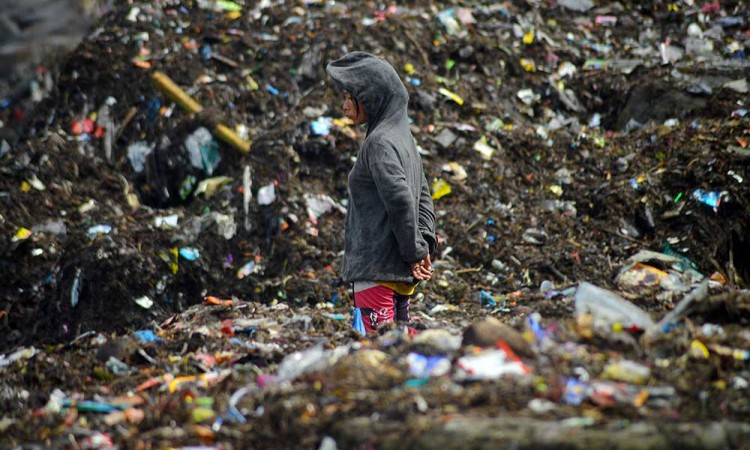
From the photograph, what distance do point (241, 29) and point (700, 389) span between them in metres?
7.01

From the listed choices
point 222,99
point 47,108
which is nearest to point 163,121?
point 222,99

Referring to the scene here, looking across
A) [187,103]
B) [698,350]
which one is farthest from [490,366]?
[187,103]

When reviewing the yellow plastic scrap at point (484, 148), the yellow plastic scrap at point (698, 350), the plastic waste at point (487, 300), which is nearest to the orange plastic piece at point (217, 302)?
the plastic waste at point (487, 300)

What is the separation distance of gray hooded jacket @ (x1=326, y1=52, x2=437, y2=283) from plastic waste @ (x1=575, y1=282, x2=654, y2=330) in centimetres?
82

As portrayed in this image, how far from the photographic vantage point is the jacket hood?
4.02 meters

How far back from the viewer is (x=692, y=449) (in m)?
2.52

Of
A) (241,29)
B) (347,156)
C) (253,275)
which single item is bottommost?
(253,275)

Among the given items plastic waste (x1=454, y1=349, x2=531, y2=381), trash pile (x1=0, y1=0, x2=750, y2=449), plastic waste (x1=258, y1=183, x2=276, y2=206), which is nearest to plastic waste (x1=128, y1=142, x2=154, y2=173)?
trash pile (x1=0, y1=0, x2=750, y2=449)

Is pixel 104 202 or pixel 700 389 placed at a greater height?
pixel 700 389

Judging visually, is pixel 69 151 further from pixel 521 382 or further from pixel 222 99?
pixel 521 382

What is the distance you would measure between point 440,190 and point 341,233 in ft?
3.39

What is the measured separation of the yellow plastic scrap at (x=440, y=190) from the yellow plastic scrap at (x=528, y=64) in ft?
7.32

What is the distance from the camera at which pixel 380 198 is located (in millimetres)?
3990

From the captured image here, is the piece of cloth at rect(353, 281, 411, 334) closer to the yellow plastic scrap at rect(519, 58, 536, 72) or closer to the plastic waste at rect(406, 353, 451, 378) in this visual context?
the plastic waste at rect(406, 353, 451, 378)
